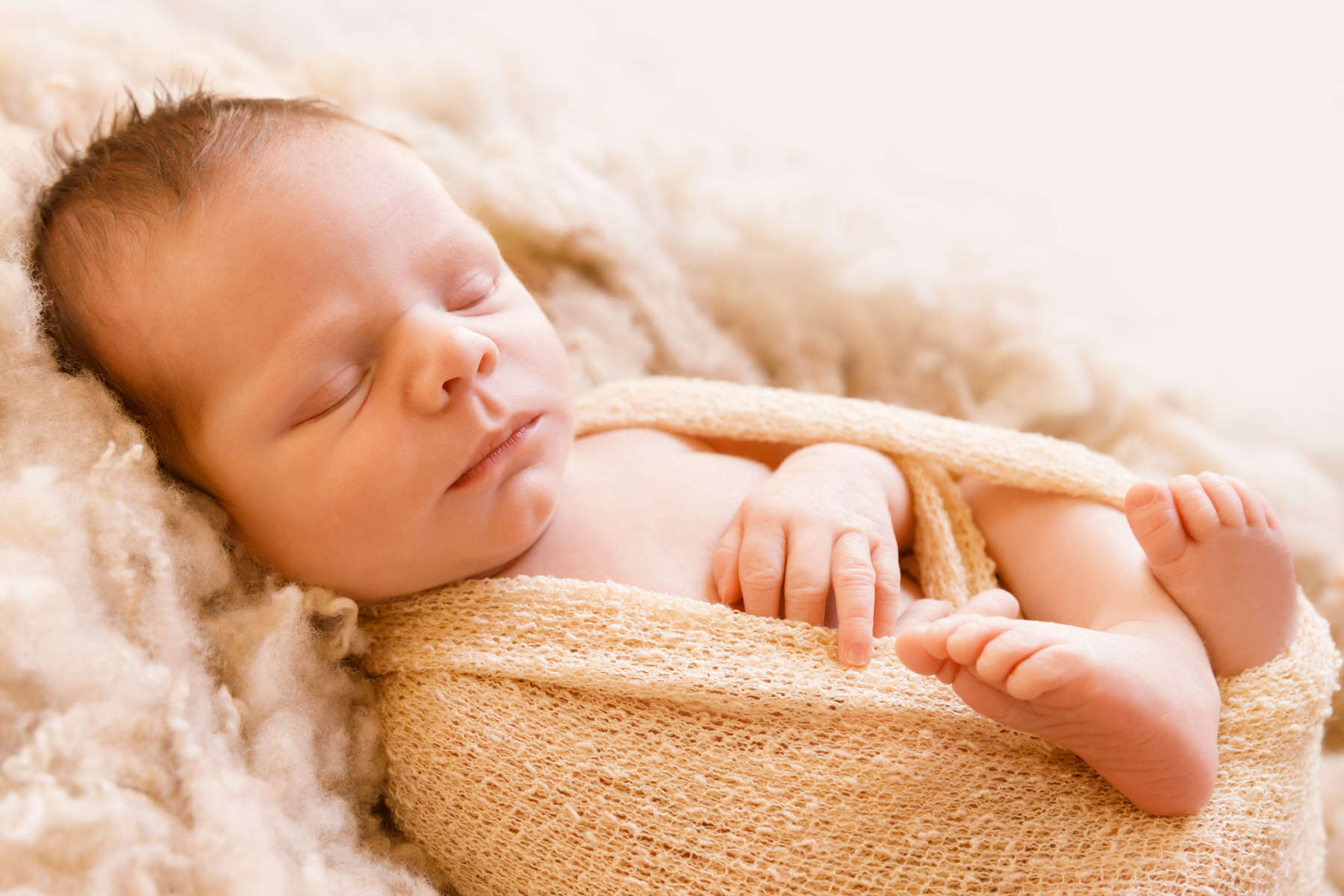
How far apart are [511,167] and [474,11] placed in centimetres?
34

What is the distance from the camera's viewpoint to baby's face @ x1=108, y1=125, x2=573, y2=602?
0.94m

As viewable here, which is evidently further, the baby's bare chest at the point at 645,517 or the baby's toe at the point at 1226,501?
the baby's bare chest at the point at 645,517

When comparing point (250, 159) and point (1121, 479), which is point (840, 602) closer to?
point (1121, 479)

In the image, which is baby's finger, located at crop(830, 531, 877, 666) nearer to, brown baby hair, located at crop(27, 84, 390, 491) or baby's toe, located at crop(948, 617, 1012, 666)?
baby's toe, located at crop(948, 617, 1012, 666)

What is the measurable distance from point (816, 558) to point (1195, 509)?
1.14 feet

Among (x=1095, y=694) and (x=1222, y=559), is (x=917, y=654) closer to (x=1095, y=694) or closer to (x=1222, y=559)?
(x=1095, y=694)

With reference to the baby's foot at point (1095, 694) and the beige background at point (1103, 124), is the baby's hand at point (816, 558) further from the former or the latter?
the beige background at point (1103, 124)

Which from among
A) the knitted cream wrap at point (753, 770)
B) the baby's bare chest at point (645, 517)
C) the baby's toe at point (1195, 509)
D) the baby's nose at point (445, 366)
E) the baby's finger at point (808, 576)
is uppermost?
the baby's nose at point (445, 366)

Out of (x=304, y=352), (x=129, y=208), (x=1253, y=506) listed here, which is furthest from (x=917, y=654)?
(x=129, y=208)

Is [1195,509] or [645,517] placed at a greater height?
[1195,509]

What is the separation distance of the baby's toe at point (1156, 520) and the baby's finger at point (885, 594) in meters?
0.22

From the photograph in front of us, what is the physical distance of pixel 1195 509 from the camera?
0.96 meters

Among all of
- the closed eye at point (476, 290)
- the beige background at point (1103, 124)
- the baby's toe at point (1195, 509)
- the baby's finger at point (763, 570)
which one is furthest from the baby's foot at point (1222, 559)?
the closed eye at point (476, 290)

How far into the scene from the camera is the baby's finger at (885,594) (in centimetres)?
103
